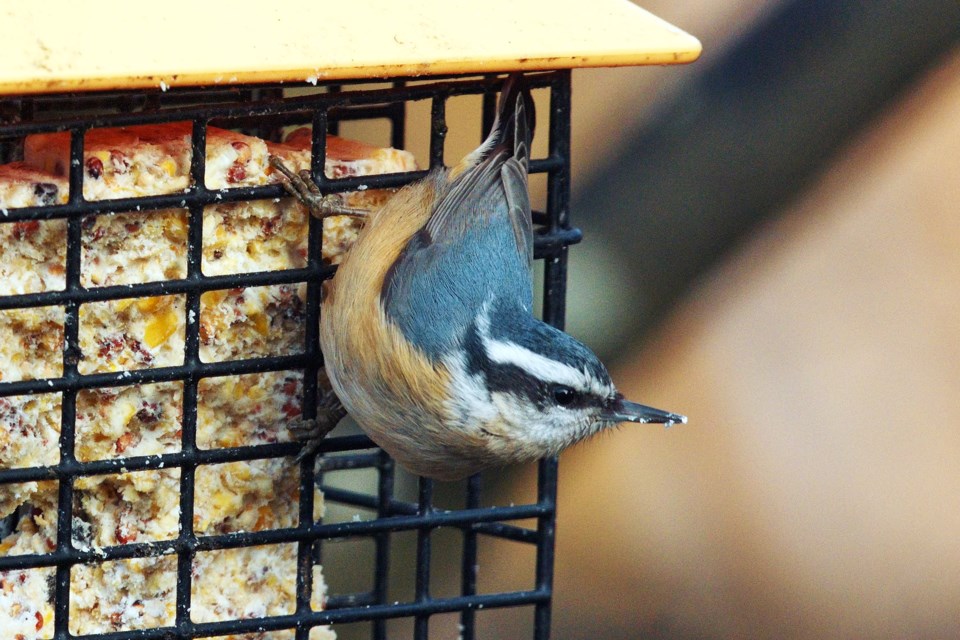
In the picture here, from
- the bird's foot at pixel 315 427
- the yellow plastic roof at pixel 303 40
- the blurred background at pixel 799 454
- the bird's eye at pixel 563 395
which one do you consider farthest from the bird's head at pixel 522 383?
the blurred background at pixel 799 454

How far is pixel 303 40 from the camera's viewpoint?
232cm

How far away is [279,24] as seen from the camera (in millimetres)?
2328

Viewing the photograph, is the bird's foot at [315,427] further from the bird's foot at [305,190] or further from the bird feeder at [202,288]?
the bird's foot at [305,190]

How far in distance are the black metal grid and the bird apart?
9 centimetres

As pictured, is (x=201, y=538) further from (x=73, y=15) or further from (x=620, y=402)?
(x=73, y=15)

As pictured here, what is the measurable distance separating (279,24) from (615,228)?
88cm

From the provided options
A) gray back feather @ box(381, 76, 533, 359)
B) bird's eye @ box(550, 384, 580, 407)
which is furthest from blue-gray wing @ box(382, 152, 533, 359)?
bird's eye @ box(550, 384, 580, 407)

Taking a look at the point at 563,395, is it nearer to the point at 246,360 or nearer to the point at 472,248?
the point at 472,248

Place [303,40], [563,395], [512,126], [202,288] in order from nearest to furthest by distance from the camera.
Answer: [303,40] < [202,288] < [563,395] < [512,126]

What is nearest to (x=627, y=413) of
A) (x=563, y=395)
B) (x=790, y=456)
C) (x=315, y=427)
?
(x=563, y=395)

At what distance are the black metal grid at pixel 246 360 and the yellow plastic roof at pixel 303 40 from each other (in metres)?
0.21

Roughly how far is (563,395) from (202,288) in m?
0.64

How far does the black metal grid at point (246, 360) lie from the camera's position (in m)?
2.48

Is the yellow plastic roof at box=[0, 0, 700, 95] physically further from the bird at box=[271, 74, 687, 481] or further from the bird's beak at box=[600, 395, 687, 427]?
the bird's beak at box=[600, 395, 687, 427]
